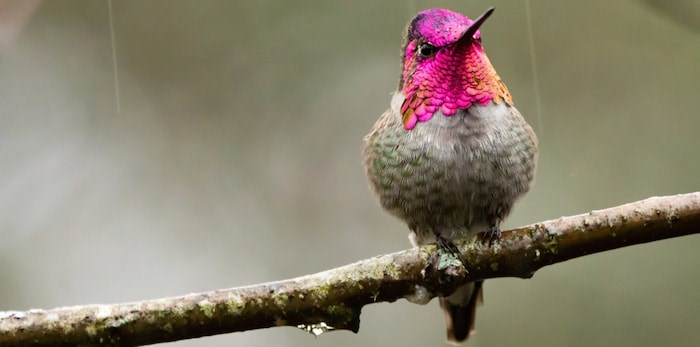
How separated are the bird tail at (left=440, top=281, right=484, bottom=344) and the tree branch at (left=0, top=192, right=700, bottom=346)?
3.80 ft

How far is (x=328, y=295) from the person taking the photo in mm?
2436

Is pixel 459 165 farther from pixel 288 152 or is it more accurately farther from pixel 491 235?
pixel 288 152

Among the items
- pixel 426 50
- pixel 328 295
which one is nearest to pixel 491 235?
pixel 328 295

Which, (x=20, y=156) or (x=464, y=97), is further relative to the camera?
(x=20, y=156)

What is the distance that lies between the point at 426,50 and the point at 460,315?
1219 mm

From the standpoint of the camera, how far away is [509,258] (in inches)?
101

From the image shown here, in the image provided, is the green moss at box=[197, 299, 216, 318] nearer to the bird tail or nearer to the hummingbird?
the hummingbird

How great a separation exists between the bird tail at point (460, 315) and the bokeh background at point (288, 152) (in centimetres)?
166

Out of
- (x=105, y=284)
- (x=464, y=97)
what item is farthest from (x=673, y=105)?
(x=105, y=284)

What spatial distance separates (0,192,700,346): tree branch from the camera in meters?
2.36

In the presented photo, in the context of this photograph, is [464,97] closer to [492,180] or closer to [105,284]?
[492,180]

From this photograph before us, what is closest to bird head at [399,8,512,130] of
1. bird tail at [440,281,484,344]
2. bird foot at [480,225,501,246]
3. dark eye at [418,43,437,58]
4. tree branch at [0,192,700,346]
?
dark eye at [418,43,437,58]

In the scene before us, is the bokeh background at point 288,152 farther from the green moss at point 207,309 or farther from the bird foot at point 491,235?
the green moss at point 207,309

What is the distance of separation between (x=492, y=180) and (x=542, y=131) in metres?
2.71
